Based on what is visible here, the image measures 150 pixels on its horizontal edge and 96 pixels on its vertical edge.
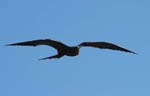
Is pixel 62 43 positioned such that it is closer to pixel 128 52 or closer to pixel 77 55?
pixel 77 55

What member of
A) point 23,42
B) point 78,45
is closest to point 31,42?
point 23,42

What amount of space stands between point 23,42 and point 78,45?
226 cm

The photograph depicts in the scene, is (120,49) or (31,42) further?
(120,49)

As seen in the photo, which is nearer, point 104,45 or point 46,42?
point 46,42

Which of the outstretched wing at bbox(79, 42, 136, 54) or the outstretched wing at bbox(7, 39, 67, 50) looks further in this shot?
the outstretched wing at bbox(79, 42, 136, 54)

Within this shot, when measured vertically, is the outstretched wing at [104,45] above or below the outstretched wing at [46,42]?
below

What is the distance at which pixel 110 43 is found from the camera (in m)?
23.1

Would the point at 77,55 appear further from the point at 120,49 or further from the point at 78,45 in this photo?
the point at 120,49

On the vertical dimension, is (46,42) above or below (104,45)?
above

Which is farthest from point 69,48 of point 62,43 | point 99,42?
point 99,42

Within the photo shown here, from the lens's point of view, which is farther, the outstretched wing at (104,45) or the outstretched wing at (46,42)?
the outstretched wing at (104,45)

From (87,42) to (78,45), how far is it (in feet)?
2.03

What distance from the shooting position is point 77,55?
2117 centimetres

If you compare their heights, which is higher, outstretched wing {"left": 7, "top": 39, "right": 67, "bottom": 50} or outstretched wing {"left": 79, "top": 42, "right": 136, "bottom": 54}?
outstretched wing {"left": 7, "top": 39, "right": 67, "bottom": 50}
